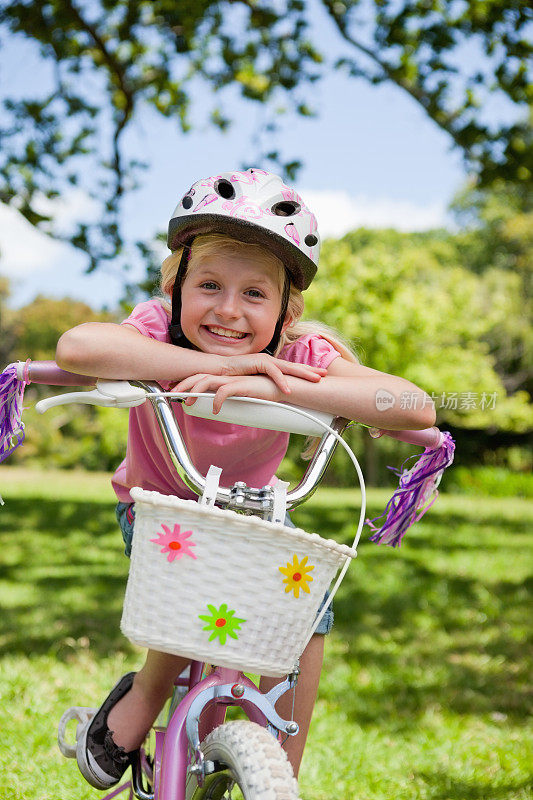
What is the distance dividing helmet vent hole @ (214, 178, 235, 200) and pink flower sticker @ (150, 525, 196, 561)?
83 cm

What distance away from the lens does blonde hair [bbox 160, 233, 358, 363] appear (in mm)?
1909

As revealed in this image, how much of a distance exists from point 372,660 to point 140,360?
3.56 m

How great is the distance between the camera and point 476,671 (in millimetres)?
4652

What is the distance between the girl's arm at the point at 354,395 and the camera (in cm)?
165

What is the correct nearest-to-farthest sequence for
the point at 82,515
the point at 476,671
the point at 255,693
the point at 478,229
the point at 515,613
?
the point at 255,693
the point at 476,671
the point at 515,613
the point at 82,515
the point at 478,229

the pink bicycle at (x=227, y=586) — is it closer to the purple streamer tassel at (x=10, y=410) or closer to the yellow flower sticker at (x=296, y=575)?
the yellow flower sticker at (x=296, y=575)

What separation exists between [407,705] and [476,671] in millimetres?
717

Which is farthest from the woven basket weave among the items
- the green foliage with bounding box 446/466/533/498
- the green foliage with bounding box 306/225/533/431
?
the green foliage with bounding box 306/225/533/431

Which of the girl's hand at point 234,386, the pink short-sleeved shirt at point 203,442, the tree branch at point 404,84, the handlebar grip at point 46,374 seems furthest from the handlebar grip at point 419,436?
the tree branch at point 404,84

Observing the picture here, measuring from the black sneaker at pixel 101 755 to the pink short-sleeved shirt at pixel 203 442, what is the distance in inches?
28.4

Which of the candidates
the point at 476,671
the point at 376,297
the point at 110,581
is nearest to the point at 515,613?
the point at 476,671

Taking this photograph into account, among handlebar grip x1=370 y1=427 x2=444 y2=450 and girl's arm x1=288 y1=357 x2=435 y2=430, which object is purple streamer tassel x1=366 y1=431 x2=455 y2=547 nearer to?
handlebar grip x1=370 y1=427 x2=444 y2=450

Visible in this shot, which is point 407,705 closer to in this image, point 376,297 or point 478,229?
point 376,297

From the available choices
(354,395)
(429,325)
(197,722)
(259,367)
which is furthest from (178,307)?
(429,325)
